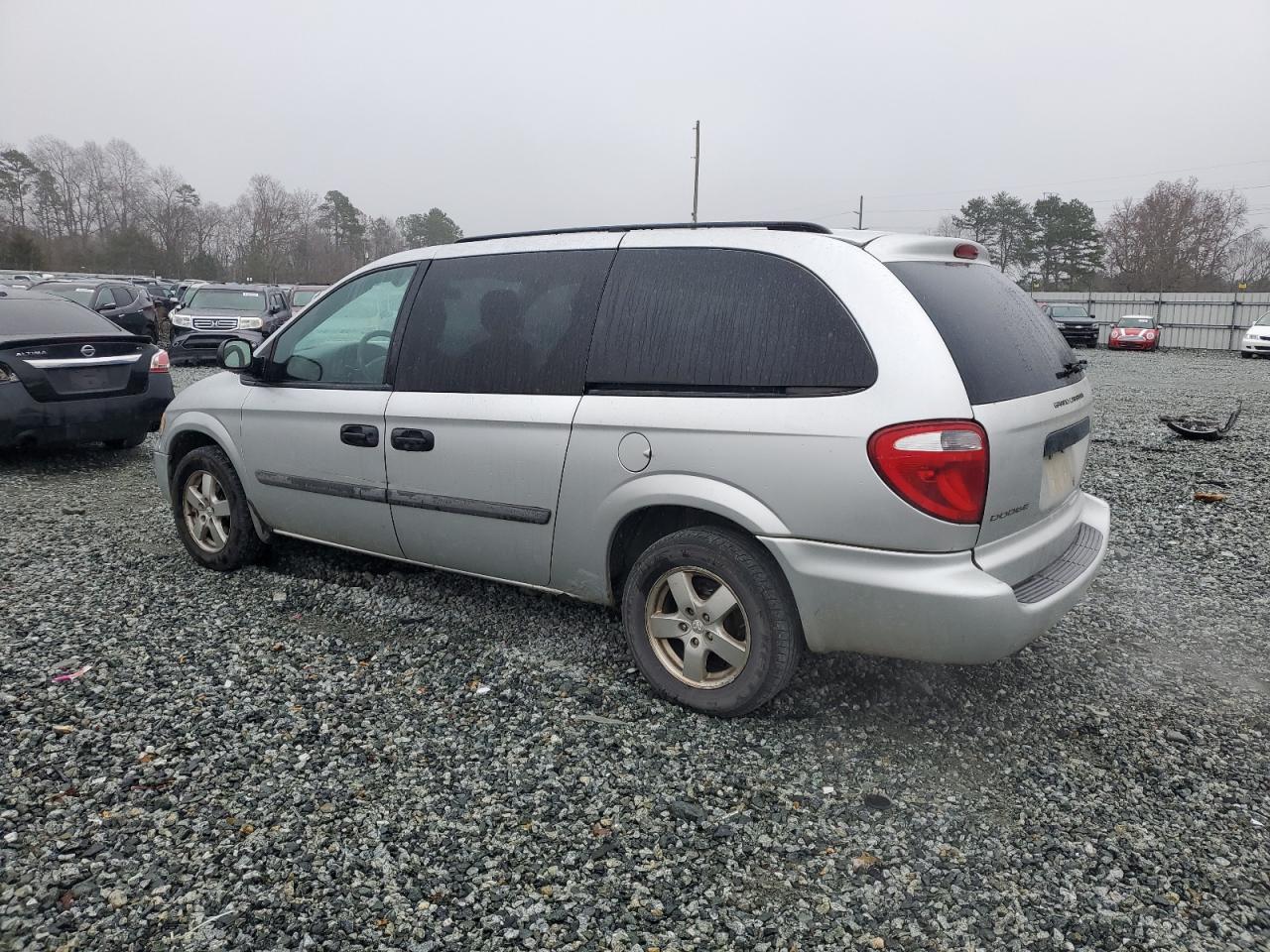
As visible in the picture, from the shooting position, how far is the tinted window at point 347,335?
4156 mm

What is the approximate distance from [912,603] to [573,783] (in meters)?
1.23

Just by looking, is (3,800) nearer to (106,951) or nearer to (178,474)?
(106,951)

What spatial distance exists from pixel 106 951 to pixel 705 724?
1.90 meters

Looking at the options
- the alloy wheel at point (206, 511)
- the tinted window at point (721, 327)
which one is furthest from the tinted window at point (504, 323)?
the alloy wheel at point (206, 511)

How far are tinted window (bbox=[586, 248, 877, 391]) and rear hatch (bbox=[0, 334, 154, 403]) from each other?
19.8 feet

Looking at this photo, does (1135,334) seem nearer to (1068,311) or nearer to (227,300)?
(1068,311)

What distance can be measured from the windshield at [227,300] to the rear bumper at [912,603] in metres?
18.8

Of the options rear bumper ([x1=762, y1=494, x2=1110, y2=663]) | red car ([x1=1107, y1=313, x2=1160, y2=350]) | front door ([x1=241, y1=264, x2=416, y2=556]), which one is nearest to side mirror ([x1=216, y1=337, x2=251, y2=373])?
front door ([x1=241, y1=264, x2=416, y2=556])

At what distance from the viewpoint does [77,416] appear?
7.43 metres

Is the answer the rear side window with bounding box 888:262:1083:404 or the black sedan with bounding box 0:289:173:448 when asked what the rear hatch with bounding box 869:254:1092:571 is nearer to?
the rear side window with bounding box 888:262:1083:404

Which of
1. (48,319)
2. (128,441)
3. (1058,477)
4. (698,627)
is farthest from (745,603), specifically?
(128,441)

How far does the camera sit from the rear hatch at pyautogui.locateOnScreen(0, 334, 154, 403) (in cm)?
719

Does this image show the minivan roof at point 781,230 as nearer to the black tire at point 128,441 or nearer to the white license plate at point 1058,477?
the white license plate at point 1058,477

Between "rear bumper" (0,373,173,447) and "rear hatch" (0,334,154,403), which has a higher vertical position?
"rear hatch" (0,334,154,403)
